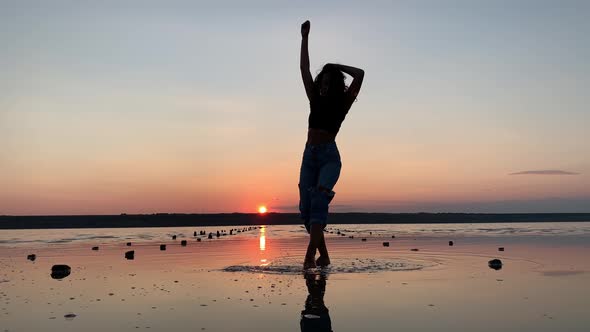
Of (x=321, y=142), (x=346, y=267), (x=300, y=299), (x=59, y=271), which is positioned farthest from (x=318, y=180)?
(x=59, y=271)

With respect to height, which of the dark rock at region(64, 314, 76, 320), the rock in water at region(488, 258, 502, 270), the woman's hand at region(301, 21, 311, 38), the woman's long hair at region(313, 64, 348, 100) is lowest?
the dark rock at region(64, 314, 76, 320)

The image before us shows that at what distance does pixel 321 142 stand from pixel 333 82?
111cm

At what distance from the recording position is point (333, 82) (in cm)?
1052

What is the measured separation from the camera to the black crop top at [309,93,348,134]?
34.1 ft

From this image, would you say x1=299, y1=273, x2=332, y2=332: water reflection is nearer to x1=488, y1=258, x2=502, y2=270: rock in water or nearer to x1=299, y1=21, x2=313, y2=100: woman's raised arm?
x1=299, y1=21, x2=313, y2=100: woman's raised arm

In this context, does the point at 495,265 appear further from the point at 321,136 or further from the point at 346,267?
the point at 321,136

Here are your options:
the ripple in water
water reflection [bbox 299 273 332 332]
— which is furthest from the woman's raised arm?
water reflection [bbox 299 273 332 332]

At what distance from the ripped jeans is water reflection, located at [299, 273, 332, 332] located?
5.51 ft

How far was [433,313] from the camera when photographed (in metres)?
6.40

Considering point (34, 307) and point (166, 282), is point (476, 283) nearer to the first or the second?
point (166, 282)

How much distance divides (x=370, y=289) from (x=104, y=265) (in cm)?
763

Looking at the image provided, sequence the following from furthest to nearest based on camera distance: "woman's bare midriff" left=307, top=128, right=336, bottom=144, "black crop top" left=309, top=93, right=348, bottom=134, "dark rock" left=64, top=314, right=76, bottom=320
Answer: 1. "woman's bare midriff" left=307, top=128, right=336, bottom=144
2. "black crop top" left=309, top=93, right=348, bottom=134
3. "dark rock" left=64, top=314, right=76, bottom=320

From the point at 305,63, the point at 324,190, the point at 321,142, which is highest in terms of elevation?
the point at 305,63

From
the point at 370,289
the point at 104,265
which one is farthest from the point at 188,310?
the point at 104,265
